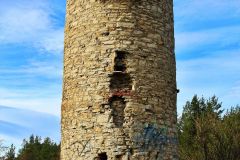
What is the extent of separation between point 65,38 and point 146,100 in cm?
233

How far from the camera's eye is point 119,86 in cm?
797

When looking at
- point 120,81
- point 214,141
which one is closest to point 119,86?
point 120,81

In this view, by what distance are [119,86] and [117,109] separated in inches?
18.0

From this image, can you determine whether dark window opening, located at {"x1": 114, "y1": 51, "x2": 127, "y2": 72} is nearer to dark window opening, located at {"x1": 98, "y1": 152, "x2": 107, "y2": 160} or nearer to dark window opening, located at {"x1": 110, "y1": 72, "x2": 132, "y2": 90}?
dark window opening, located at {"x1": 110, "y1": 72, "x2": 132, "y2": 90}

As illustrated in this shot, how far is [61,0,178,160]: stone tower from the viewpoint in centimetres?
768

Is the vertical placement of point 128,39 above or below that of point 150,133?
above

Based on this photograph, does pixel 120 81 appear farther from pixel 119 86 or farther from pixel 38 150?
pixel 38 150

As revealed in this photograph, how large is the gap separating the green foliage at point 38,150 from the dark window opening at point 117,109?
36477 millimetres

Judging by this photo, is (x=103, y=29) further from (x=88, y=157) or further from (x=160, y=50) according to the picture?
(x=88, y=157)

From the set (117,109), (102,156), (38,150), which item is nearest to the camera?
(102,156)

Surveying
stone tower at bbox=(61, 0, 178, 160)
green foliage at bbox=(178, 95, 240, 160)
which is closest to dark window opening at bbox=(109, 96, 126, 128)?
stone tower at bbox=(61, 0, 178, 160)

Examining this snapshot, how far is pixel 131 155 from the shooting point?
→ 24.8 ft

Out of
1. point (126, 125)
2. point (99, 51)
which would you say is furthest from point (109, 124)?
point (99, 51)

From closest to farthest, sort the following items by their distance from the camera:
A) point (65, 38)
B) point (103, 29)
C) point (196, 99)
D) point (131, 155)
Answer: point (131, 155), point (103, 29), point (65, 38), point (196, 99)
